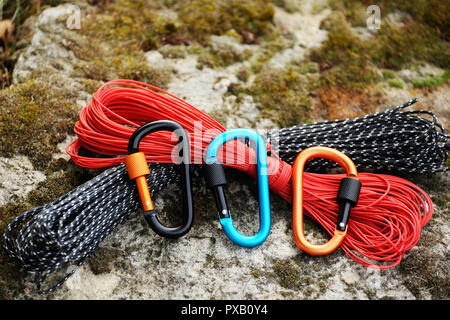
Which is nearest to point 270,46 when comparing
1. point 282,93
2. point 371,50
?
point 282,93

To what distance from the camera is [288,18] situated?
343 cm

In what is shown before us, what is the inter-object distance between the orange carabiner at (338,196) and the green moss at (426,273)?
0.39 metres

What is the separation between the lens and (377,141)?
93.3 inches

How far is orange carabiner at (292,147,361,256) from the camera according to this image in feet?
6.90

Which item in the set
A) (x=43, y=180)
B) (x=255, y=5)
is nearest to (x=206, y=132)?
(x=43, y=180)

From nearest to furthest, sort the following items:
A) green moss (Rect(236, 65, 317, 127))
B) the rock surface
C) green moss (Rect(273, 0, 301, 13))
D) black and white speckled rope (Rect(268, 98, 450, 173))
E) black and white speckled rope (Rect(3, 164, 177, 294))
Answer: black and white speckled rope (Rect(3, 164, 177, 294)) → the rock surface → black and white speckled rope (Rect(268, 98, 450, 173)) → green moss (Rect(236, 65, 317, 127)) → green moss (Rect(273, 0, 301, 13))

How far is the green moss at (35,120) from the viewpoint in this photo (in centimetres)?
237

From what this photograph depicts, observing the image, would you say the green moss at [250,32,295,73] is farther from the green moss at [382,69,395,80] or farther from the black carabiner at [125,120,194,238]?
the black carabiner at [125,120,194,238]

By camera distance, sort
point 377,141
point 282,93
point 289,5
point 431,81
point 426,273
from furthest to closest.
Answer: point 289,5, point 431,81, point 282,93, point 377,141, point 426,273

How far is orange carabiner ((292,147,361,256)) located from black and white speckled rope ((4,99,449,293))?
0.34 ft

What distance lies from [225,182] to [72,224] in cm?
83

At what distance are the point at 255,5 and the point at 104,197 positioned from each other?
227 centimetres

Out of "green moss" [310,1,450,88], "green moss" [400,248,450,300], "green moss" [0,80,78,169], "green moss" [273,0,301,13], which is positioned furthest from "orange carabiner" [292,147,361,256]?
"green moss" [273,0,301,13]

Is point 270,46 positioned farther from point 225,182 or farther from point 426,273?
point 426,273
